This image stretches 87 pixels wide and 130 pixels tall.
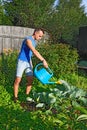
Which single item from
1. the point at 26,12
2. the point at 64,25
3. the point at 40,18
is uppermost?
the point at 26,12

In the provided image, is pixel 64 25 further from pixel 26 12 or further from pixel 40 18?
pixel 26 12

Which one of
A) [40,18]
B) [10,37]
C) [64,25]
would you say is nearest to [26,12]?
[40,18]

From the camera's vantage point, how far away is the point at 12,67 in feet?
34.5

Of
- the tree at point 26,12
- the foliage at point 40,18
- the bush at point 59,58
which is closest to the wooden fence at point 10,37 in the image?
the foliage at point 40,18

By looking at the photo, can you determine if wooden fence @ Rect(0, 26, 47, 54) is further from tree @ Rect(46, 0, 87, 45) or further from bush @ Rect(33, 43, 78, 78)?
bush @ Rect(33, 43, 78, 78)

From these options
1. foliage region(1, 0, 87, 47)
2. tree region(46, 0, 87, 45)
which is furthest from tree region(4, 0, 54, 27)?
tree region(46, 0, 87, 45)

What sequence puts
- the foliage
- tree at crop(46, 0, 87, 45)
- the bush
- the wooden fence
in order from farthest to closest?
the foliage < tree at crop(46, 0, 87, 45) < the wooden fence < the bush

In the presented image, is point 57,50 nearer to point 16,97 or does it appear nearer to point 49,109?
point 16,97

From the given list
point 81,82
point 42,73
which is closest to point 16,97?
point 42,73

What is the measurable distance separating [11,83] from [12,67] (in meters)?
0.70

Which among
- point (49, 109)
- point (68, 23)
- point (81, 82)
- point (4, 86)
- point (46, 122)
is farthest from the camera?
point (68, 23)

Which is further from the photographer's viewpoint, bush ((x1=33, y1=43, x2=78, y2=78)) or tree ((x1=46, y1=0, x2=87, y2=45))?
tree ((x1=46, y1=0, x2=87, y2=45))

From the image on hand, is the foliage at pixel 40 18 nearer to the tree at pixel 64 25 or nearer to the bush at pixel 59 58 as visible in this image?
the tree at pixel 64 25

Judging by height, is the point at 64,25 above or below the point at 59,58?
above
